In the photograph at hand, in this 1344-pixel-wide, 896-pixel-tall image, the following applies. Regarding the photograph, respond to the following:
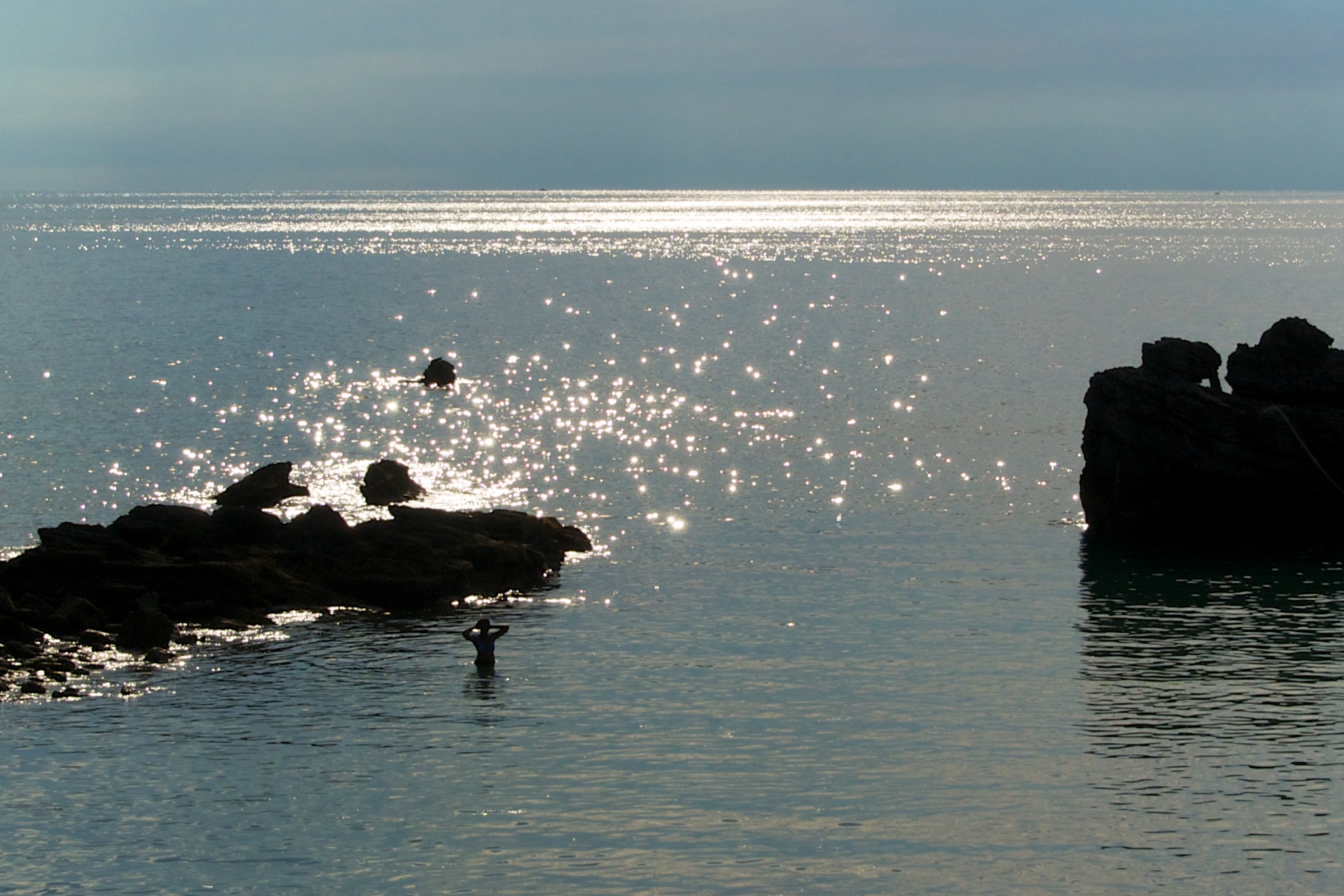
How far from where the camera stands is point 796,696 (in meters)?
41.0

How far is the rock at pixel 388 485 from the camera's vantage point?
217 ft

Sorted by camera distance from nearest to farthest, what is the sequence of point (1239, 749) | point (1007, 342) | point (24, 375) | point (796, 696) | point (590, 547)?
point (1239, 749) < point (796, 696) < point (590, 547) < point (24, 375) < point (1007, 342)

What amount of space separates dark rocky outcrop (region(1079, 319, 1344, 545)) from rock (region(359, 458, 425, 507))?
28.5 meters

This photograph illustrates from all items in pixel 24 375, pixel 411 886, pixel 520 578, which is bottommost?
pixel 411 886

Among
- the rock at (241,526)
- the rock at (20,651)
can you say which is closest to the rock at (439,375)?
the rock at (241,526)

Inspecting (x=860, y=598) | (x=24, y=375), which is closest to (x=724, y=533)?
(x=860, y=598)

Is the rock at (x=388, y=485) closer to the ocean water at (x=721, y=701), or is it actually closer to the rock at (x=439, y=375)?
the ocean water at (x=721, y=701)

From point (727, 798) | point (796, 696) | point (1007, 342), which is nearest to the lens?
point (727, 798)

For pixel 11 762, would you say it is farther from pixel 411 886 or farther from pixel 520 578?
pixel 520 578

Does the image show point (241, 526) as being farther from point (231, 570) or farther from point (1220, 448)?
point (1220, 448)

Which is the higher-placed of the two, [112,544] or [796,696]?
[112,544]

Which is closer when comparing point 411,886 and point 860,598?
point 411,886

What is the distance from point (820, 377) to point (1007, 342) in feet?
98.9

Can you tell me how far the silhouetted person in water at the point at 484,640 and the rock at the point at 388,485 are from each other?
2423 centimetres
